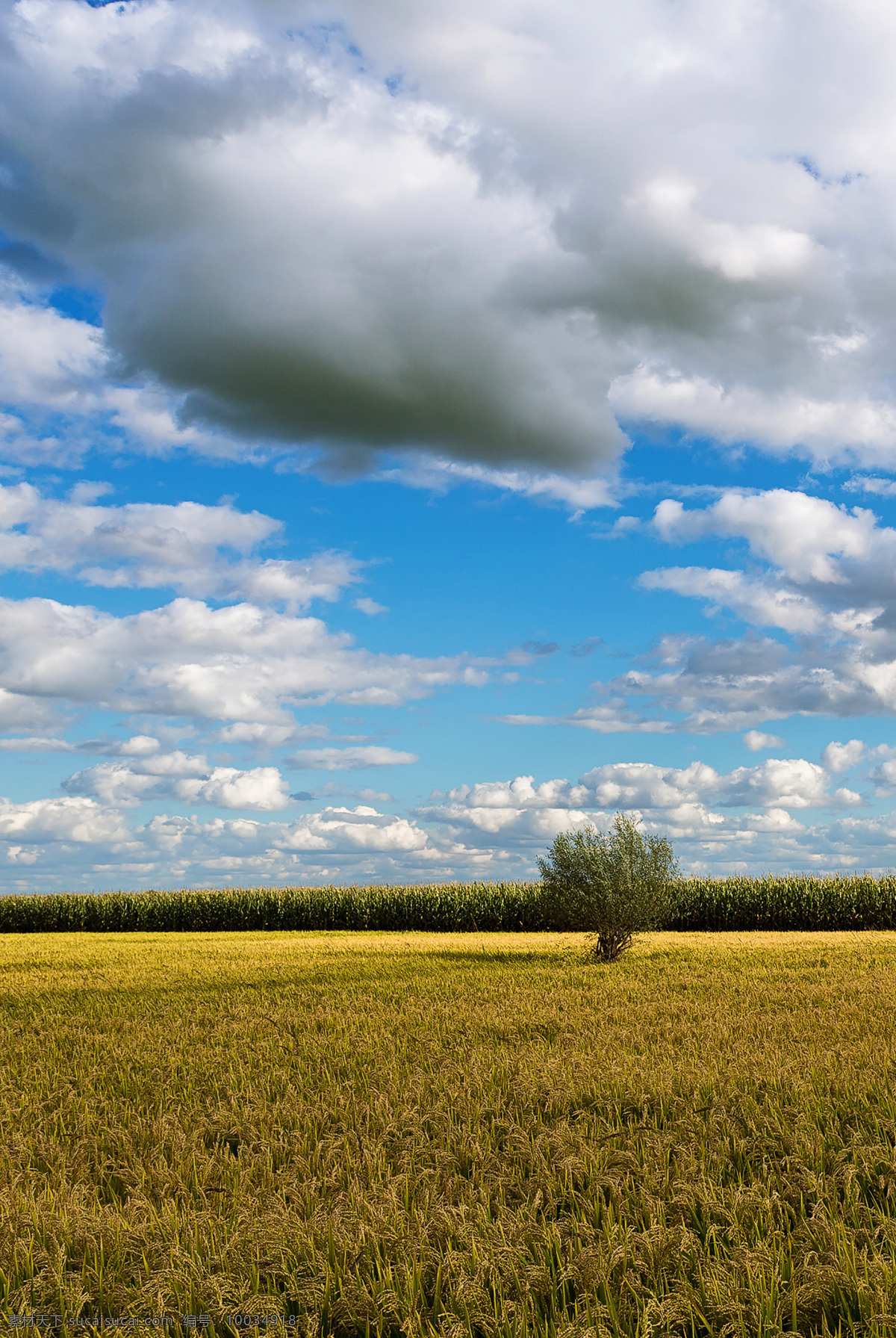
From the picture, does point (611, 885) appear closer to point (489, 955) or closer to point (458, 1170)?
point (489, 955)

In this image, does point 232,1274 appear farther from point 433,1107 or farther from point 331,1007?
point 331,1007

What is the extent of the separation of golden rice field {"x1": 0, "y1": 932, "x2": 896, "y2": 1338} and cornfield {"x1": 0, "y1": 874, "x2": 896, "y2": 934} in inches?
1162

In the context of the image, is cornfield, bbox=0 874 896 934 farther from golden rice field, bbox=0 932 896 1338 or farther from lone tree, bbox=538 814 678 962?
golden rice field, bbox=0 932 896 1338

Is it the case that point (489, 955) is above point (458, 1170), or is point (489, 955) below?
below

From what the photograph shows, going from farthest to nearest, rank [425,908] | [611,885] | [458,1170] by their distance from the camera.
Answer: [425,908] → [611,885] → [458,1170]

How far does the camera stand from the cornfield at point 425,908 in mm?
42656

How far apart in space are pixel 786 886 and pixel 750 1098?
38.5 meters

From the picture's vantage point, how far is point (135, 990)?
17.5 m

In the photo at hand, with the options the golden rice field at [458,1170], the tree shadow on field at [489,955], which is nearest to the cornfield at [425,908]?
the tree shadow on field at [489,955]

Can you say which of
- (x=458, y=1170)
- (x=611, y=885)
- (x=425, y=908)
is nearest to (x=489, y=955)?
(x=611, y=885)

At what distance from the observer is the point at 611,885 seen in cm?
2295

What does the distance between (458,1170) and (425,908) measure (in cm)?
3950

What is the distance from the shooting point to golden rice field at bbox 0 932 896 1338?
4.45m

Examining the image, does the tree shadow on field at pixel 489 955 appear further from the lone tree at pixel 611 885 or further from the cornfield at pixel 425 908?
the cornfield at pixel 425 908
